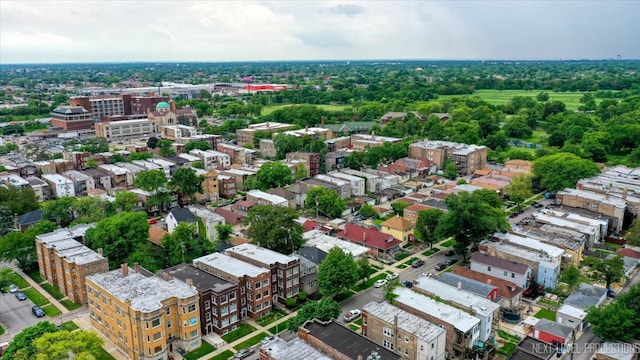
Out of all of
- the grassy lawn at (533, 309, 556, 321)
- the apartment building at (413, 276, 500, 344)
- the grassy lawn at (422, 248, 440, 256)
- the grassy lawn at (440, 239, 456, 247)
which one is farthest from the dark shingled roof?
the grassy lawn at (440, 239, 456, 247)

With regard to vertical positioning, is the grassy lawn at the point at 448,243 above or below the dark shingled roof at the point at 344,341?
below

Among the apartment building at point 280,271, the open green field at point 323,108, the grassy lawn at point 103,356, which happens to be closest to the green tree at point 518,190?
the apartment building at point 280,271

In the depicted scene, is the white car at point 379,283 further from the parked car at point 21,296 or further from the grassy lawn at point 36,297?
the parked car at point 21,296

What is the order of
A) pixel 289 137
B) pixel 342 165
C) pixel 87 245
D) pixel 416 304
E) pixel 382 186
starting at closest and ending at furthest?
1. pixel 416 304
2. pixel 87 245
3. pixel 382 186
4. pixel 342 165
5. pixel 289 137

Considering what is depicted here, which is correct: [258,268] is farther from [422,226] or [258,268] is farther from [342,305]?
[422,226]

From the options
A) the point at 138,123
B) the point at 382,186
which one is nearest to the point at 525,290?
the point at 382,186

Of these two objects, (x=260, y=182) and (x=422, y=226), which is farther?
(x=260, y=182)
